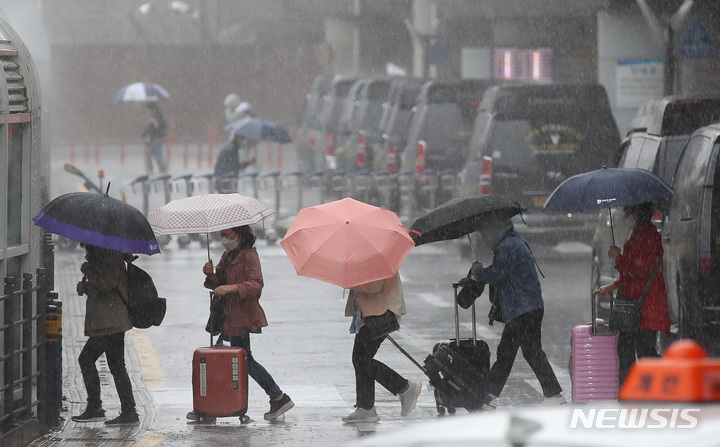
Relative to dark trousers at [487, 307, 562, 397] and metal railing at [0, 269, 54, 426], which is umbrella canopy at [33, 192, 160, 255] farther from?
dark trousers at [487, 307, 562, 397]

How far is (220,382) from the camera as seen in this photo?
8.58m

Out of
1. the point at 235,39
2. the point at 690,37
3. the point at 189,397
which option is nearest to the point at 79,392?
the point at 189,397

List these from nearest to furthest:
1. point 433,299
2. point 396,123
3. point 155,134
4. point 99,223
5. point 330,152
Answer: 1. point 99,223
2. point 433,299
3. point 396,123
4. point 330,152
5. point 155,134

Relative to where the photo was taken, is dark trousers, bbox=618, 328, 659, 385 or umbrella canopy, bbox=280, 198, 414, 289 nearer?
umbrella canopy, bbox=280, 198, 414, 289

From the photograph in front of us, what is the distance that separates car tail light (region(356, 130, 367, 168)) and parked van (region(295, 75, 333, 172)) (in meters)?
4.18

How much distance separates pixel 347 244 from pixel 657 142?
4.18m

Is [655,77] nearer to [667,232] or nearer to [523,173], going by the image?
[523,173]

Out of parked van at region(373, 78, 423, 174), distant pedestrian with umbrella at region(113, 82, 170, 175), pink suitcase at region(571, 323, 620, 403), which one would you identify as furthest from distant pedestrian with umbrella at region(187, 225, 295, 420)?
distant pedestrian with umbrella at region(113, 82, 170, 175)

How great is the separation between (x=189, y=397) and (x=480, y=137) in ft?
27.2

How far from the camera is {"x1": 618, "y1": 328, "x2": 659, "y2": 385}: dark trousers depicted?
844 cm

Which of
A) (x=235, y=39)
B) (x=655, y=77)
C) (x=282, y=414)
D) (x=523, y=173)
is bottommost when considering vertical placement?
(x=282, y=414)

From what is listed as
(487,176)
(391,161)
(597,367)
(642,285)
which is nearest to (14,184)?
(597,367)

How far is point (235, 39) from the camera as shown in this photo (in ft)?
192

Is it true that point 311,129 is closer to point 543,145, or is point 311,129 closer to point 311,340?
point 543,145
